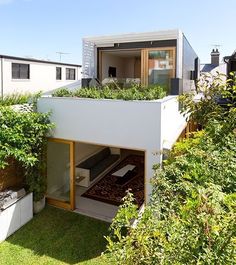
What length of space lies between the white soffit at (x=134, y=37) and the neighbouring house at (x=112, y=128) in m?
0.05

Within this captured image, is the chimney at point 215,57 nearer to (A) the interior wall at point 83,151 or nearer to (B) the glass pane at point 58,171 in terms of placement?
(A) the interior wall at point 83,151

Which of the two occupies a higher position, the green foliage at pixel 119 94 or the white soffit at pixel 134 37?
the white soffit at pixel 134 37

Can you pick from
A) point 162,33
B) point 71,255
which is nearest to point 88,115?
point 71,255

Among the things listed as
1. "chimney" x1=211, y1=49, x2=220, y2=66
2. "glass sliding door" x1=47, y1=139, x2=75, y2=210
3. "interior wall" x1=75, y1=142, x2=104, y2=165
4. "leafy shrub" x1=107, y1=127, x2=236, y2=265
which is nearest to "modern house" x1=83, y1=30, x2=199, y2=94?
"interior wall" x1=75, y1=142, x2=104, y2=165

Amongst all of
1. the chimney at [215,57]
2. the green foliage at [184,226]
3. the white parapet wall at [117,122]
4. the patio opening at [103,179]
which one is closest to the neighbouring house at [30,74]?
the patio opening at [103,179]

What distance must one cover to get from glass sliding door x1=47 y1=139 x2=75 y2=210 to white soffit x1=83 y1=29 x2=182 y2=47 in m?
7.78

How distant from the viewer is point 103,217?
43.1 ft

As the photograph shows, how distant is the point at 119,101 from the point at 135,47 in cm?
717

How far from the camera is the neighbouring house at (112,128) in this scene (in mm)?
11352

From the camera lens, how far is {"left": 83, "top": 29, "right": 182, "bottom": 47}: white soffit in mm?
15707

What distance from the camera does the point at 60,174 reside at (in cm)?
1413

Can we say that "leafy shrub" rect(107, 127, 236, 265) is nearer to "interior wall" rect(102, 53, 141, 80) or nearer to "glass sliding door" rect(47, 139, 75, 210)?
"glass sliding door" rect(47, 139, 75, 210)

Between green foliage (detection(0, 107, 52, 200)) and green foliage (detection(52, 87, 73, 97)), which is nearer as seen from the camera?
green foliage (detection(0, 107, 52, 200))

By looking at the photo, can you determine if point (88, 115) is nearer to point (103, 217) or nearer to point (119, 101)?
point (119, 101)
